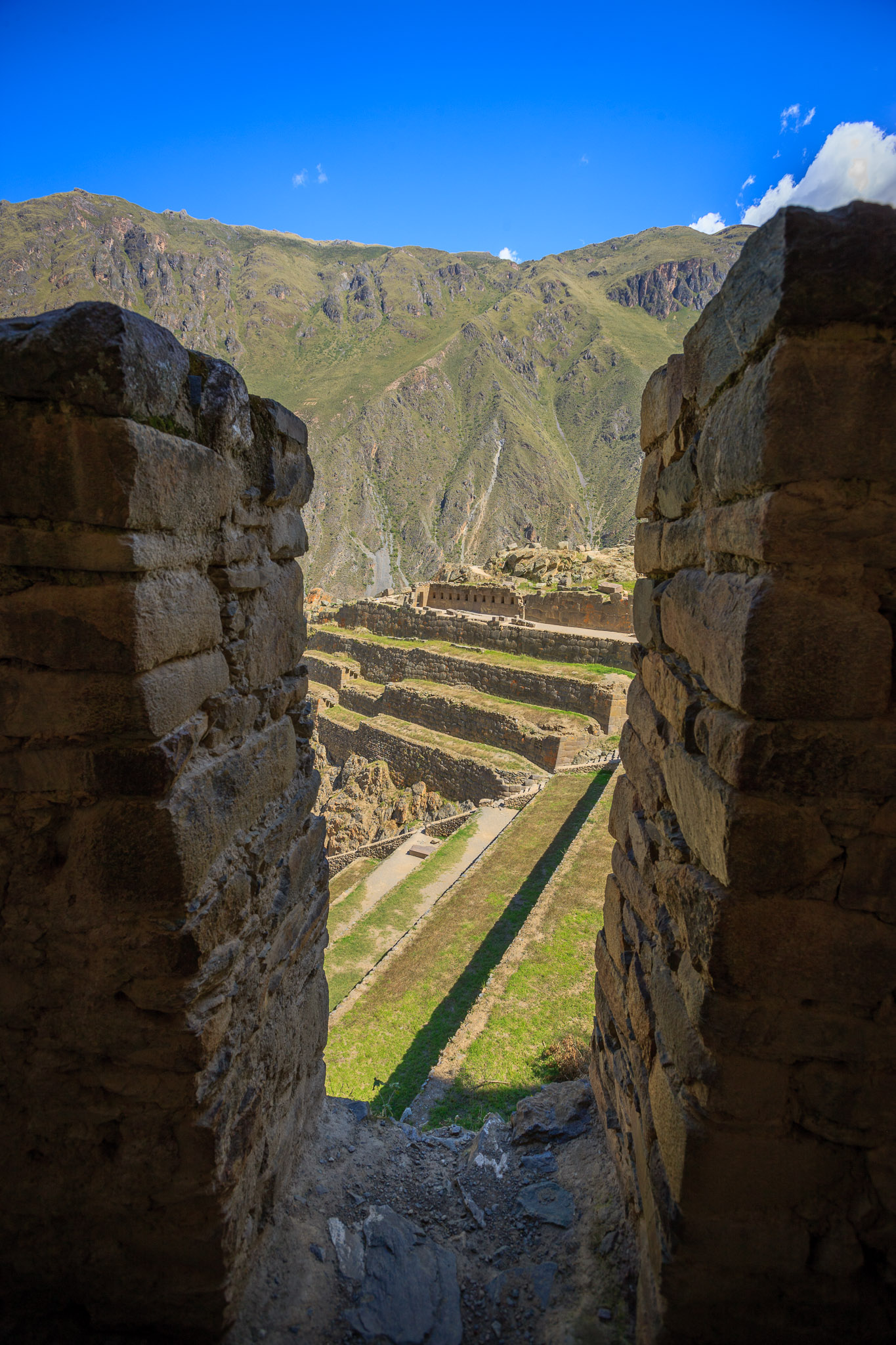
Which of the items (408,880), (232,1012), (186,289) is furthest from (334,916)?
(186,289)

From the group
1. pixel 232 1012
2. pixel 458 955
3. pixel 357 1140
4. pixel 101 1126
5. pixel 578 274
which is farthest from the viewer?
pixel 578 274

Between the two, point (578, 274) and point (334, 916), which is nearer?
point (334, 916)

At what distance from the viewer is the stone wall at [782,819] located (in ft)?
4.93

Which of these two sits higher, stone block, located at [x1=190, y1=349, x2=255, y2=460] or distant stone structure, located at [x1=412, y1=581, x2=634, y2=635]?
stone block, located at [x1=190, y1=349, x2=255, y2=460]

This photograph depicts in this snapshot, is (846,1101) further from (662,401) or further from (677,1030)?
(662,401)

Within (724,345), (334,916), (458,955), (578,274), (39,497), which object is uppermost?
(578,274)

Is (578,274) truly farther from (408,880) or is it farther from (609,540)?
(408,880)

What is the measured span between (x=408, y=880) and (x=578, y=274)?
14780 centimetres

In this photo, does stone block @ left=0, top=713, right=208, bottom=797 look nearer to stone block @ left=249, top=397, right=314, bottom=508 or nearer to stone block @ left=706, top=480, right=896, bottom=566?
stone block @ left=249, top=397, right=314, bottom=508

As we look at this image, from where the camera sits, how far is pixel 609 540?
236ft

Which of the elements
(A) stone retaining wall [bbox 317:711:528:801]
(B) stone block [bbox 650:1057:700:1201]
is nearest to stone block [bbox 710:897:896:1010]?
(B) stone block [bbox 650:1057:700:1201]

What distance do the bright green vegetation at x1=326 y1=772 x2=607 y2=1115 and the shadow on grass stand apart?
0.01 m

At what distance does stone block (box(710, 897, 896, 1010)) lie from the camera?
171cm

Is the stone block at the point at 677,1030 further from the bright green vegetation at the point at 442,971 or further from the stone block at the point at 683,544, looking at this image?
the bright green vegetation at the point at 442,971
